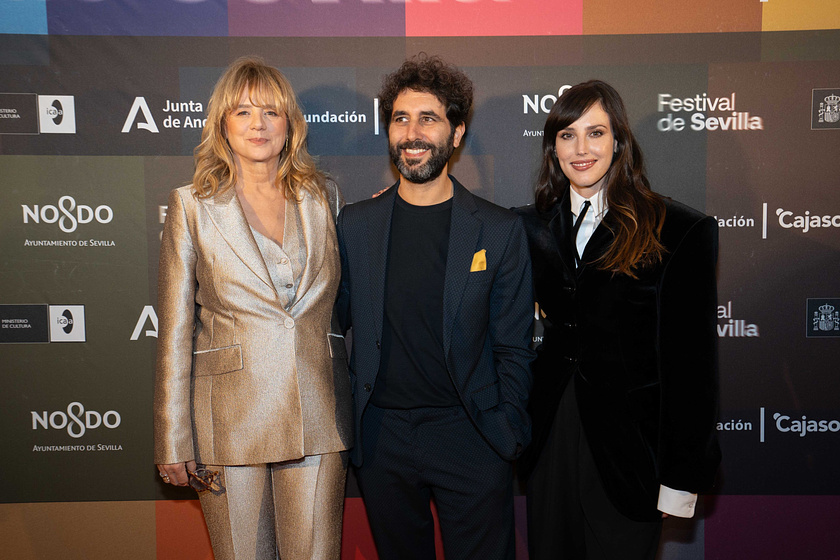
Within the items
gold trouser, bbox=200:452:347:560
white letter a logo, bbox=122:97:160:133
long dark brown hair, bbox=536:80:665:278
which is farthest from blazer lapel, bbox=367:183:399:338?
white letter a logo, bbox=122:97:160:133

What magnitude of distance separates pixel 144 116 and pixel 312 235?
1.38m

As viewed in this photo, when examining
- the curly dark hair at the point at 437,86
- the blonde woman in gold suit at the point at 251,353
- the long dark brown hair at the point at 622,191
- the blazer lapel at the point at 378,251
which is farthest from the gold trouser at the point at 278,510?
the curly dark hair at the point at 437,86

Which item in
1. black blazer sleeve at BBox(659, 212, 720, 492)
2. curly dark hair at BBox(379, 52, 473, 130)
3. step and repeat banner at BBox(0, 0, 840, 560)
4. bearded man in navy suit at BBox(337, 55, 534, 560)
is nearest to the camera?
black blazer sleeve at BBox(659, 212, 720, 492)

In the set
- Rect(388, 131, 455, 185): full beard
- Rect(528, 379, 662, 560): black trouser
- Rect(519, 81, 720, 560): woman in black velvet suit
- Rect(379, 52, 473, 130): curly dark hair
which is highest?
Rect(379, 52, 473, 130): curly dark hair

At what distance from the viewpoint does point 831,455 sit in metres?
2.96

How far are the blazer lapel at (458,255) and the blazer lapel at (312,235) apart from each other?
0.47 m

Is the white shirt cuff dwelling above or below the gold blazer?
below

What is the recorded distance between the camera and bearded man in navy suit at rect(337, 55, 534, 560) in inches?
82.8

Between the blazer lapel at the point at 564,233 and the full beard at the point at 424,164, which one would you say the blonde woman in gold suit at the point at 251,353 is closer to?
the full beard at the point at 424,164

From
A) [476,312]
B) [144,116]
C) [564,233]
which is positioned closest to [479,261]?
[476,312]

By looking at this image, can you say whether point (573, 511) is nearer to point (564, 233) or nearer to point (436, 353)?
point (436, 353)

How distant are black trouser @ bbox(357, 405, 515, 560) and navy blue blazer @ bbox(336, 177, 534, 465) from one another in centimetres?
7

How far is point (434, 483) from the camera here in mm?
2139

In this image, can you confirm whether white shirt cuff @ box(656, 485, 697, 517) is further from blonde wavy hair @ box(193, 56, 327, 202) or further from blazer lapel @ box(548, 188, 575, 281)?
blonde wavy hair @ box(193, 56, 327, 202)
